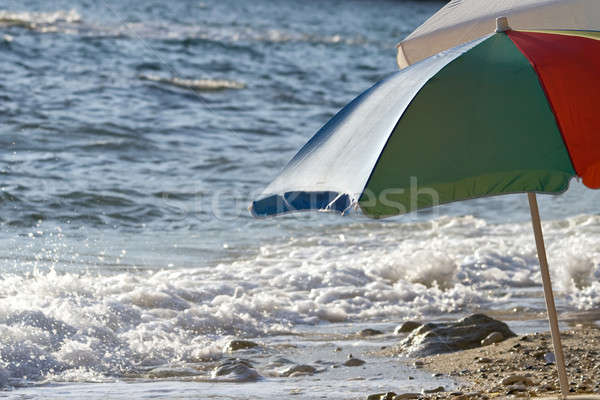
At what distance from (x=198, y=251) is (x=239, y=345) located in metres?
2.60

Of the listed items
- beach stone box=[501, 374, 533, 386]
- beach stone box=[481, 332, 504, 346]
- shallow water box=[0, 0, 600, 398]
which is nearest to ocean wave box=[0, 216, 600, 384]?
shallow water box=[0, 0, 600, 398]

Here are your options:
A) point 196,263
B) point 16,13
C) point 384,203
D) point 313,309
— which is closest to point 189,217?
point 196,263

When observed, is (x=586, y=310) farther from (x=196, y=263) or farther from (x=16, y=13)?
(x=16, y=13)

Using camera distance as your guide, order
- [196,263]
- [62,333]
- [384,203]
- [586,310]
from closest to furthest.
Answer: [384,203]
[62,333]
[586,310]
[196,263]

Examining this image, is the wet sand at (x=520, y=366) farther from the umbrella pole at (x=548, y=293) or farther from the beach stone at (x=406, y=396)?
the umbrella pole at (x=548, y=293)

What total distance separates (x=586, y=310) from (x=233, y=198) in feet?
15.6

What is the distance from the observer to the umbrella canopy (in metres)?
2.84

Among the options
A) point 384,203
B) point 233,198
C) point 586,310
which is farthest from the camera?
point 233,198

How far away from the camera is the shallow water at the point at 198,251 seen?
17.0 feet

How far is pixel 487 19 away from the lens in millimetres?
4230

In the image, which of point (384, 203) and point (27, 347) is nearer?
point (384, 203)

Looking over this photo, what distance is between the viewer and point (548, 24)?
165 inches

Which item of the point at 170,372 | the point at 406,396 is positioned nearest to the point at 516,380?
the point at 406,396

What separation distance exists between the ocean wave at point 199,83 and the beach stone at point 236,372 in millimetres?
12350
